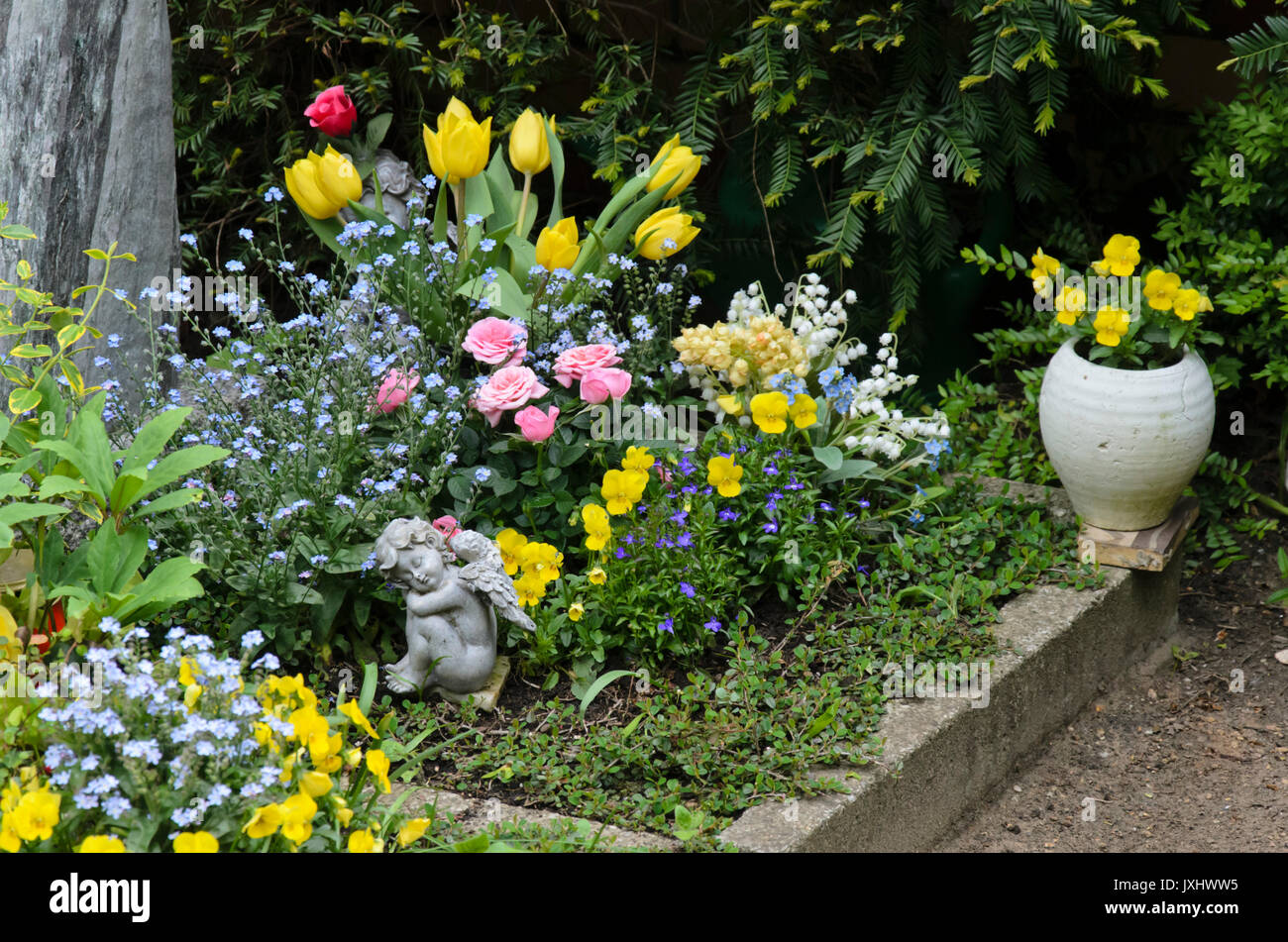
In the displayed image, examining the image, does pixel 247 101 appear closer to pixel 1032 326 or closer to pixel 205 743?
pixel 1032 326

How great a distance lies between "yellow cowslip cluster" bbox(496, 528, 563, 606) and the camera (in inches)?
118

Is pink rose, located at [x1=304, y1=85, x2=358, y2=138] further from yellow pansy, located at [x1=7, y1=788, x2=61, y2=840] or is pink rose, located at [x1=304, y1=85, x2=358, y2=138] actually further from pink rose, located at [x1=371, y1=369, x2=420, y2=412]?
yellow pansy, located at [x1=7, y1=788, x2=61, y2=840]

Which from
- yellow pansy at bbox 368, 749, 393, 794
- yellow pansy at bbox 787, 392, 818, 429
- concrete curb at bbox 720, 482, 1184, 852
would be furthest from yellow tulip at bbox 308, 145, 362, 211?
concrete curb at bbox 720, 482, 1184, 852

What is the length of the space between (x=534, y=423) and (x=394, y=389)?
0.35 meters

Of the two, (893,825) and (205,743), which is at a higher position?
(205,743)

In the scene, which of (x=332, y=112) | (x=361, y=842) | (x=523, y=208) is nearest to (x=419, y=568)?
(x=361, y=842)

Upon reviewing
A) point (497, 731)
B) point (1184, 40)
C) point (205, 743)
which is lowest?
point (497, 731)

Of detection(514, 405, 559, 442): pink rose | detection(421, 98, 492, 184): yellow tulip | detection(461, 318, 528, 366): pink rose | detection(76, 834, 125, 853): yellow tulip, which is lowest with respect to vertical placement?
detection(76, 834, 125, 853): yellow tulip

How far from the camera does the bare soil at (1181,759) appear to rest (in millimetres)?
3053

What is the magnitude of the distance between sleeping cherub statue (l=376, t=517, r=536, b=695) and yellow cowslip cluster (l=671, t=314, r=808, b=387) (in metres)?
0.92

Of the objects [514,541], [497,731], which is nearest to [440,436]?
[514,541]

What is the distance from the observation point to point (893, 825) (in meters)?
2.78

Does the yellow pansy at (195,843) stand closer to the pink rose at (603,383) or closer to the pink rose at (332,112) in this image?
the pink rose at (603,383)
